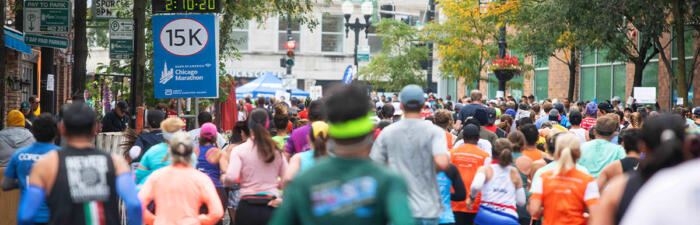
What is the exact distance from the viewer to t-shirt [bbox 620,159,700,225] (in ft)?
8.46

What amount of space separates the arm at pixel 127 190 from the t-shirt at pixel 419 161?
1.80 m

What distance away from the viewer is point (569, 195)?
652cm

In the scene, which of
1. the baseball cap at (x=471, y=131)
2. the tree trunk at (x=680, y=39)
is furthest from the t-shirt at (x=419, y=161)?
the tree trunk at (x=680, y=39)

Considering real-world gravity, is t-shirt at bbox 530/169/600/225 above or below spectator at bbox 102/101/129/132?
below

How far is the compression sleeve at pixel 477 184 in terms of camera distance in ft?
23.6

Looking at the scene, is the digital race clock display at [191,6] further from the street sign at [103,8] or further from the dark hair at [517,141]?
the street sign at [103,8]

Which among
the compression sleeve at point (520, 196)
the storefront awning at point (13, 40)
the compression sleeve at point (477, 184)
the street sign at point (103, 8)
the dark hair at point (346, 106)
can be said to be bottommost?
the compression sleeve at point (520, 196)

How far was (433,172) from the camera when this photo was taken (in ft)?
19.7

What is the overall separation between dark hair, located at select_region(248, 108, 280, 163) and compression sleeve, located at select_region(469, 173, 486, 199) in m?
1.72

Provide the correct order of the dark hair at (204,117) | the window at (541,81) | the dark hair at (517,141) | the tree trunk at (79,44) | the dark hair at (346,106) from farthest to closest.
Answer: the window at (541,81), the tree trunk at (79,44), the dark hair at (204,117), the dark hair at (517,141), the dark hair at (346,106)

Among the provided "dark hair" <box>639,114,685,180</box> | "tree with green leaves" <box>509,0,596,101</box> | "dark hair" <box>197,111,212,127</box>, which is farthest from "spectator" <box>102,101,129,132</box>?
"tree with green leaves" <box>509,0,596,101</box>

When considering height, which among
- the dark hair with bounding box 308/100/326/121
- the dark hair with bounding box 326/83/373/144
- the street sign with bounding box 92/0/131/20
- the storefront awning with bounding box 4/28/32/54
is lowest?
the dark hair with bounding box 308/100/326/121

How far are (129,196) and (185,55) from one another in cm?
575

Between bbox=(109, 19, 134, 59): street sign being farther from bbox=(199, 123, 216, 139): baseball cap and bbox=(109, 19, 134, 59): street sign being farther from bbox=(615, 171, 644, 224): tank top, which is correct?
bbox=(615, 171, 644, 224): tank top
